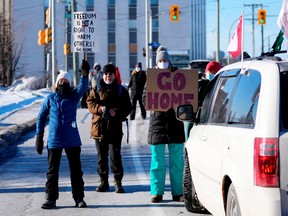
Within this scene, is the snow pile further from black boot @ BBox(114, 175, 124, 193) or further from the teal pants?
the teal pants

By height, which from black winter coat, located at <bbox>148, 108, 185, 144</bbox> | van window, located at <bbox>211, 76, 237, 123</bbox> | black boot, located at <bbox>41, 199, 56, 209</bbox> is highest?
van window, located at <bbox>211, 76, 237, 123</bbox>

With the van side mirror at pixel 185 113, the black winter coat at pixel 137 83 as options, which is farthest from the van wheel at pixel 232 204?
the black winter coat at pixel 137 83

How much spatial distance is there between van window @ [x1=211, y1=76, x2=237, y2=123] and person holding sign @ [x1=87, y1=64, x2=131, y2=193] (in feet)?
9.44

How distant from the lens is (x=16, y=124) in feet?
68.1

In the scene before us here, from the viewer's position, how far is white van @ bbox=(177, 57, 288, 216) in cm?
549

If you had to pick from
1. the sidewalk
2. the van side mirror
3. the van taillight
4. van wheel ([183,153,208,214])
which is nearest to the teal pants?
van wheel ([183,153,208,214])

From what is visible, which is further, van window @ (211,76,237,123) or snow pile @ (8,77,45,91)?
snow pile @ (8,77,45,91)

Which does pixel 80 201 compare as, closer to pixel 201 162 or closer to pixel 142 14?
pixel 201 162

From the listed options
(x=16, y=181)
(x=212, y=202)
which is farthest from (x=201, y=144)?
(x=16, y=181)

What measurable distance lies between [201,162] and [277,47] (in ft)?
7.36

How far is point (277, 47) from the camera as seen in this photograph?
→ 911 centimetres

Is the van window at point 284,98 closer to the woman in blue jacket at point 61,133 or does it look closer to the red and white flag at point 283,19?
the red and white flag at point 283,19

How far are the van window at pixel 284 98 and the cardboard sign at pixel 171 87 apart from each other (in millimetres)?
3879

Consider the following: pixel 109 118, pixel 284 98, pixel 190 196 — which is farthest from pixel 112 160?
pixel 284 98
